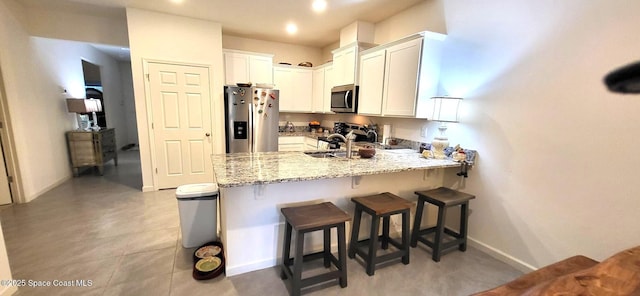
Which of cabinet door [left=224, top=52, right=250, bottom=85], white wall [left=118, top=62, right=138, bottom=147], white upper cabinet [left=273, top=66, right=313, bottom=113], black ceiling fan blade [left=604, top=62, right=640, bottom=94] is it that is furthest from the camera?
white wall [left=118, top=62, right=138, bottom=147]

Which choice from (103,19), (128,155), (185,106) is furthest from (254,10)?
(128,155)

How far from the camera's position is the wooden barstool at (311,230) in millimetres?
1732

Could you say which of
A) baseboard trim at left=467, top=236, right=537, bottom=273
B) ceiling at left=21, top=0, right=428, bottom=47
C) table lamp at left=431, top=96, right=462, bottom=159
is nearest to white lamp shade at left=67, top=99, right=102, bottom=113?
ceiling at left=21, top=0, right=428, bottom=47

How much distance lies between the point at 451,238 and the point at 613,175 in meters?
1.39

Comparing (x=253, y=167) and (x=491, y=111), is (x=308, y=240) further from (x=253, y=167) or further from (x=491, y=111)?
(x=491, y=111)

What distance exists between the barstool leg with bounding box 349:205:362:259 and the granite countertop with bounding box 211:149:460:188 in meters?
0.41

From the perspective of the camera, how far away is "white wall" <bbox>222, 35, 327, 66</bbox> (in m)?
4.68

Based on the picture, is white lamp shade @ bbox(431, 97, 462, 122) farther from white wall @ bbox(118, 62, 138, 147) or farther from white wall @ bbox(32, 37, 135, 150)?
white wall @ bbox(118, 62, 138, 147)

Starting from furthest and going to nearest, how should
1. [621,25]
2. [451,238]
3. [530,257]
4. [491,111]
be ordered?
1. [451,238]
2. [491,111]
3. [530,257]
4. [621,25]

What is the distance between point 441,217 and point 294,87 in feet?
11.6

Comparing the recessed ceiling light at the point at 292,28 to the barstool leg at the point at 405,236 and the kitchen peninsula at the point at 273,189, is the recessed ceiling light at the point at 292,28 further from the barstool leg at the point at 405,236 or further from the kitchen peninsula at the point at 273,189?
the barstool leg at the point at 405,236

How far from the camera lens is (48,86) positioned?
4.00 metres

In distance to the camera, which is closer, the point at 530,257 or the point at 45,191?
the point at 530,257

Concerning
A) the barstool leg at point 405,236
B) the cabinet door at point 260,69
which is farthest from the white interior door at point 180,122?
the barstool leg at point 405,236
